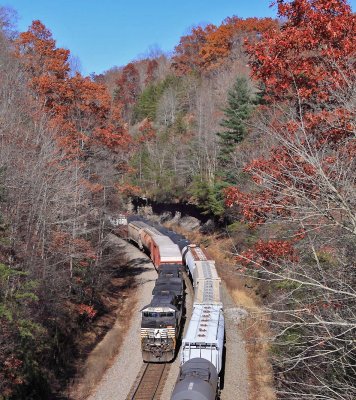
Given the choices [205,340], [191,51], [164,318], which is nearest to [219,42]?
[191,51]

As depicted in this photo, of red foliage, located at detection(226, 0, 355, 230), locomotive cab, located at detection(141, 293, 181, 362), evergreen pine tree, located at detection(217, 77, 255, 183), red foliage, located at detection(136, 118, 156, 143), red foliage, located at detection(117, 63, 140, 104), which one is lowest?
locomotive cab, located at detection(141, 293, 181, 362)

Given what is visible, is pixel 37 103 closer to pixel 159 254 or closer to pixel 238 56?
pixel 159 254

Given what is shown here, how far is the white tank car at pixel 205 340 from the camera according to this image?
18359 millimetres

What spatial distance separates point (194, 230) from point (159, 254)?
65.9ft

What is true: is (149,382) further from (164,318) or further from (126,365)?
(164,318)

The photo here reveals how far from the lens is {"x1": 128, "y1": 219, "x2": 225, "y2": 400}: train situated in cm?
1589

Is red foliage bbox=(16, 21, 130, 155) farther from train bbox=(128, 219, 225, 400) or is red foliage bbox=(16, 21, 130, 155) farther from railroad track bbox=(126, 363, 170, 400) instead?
railroad track bbox=(126, 363, 170, 400)

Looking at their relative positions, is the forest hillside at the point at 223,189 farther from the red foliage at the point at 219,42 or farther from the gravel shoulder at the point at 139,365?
the red foliage at the point at 219,42

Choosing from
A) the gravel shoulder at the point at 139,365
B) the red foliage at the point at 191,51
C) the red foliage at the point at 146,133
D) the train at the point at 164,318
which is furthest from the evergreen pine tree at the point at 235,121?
the red foliage at the point at 191,51

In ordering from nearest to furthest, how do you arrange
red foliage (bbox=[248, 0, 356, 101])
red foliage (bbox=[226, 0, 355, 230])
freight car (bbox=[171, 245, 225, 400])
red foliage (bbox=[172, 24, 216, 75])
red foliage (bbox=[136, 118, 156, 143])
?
red foliage (bbox=[226, 0, 355, 230])
red foliage (bbox=[248, 0, 356, 101])
freight car (bbox=[171, 245, 225, 400])
red foliage (bbox=[136, 118, 156, 143])
red foliage (bbox=[172, 24, 216, 75])

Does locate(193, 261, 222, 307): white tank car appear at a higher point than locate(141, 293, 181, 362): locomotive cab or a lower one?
higher

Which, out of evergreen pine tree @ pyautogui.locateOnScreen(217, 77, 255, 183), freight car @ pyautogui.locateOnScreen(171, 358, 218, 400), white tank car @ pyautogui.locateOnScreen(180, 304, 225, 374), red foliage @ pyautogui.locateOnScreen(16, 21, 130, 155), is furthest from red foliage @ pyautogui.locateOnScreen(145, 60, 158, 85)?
freight car @ pyautogui.locateOnScreen(171, 358, 218, 400)

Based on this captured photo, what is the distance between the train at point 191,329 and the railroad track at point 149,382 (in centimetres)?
42

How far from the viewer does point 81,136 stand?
33.9 meters
